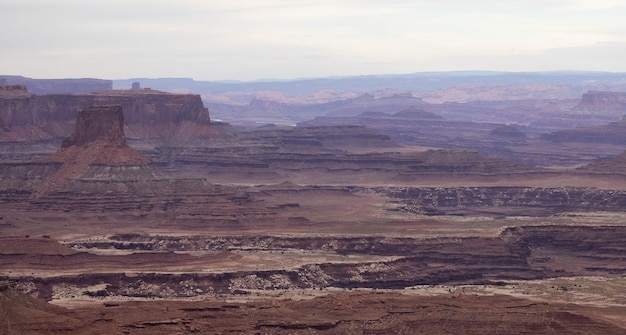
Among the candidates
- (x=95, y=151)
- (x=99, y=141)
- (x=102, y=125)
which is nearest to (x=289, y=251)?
(x=95, y=151)

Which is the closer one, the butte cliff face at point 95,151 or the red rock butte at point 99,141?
the butte cliff face at point 95,151

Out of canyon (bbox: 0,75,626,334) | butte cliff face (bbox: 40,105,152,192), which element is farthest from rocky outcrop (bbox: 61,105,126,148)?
canyon (bbox: 0,75,626,334)

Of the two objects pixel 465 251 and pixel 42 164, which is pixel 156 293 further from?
pixel 42 164

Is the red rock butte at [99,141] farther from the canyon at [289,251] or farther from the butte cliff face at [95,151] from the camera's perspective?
the canyon at [289,251]

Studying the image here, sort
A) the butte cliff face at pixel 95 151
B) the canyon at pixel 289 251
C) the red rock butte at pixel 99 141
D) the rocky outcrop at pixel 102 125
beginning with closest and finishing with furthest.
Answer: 1. the canyon at pixel 289 251
2. the butte cliff face at pixel 95 151
3. the red rock butte at pixel 99 141
4. the rocky outcrop at pixel 102 125

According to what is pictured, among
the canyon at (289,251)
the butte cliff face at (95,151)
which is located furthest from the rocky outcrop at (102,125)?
the canyon at (289,251)

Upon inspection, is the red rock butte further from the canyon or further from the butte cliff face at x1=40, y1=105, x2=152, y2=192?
the canyon

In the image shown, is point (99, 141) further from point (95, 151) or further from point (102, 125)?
point (102, 125)

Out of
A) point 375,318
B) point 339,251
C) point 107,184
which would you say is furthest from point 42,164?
point 375,318
